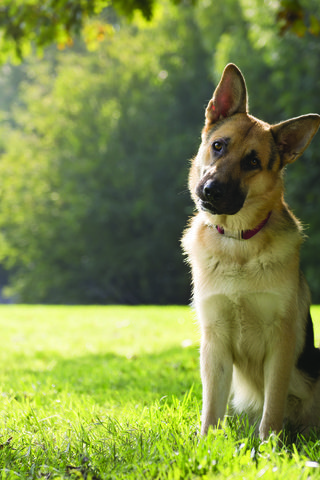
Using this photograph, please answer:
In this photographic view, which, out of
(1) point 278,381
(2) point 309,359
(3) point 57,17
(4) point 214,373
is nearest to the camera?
(1) point 278,381

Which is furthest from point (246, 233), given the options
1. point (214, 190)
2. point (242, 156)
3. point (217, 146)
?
point (217, 146)

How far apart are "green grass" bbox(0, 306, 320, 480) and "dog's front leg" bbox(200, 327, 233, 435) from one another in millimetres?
129

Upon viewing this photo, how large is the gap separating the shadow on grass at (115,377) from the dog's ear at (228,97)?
2.00 meters

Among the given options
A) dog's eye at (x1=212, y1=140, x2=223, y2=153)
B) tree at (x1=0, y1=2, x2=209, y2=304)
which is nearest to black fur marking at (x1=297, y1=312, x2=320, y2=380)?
dog's eye at (x1=212, y1=140, x2=223, y2=153)

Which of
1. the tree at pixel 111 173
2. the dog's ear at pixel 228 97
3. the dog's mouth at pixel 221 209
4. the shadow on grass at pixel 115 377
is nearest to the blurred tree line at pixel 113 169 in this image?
the tree at pixel 111 173

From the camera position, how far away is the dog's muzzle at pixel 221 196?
305cm

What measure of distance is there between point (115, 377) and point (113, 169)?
67.2 ft

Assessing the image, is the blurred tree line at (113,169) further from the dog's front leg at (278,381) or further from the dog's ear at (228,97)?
the dog's front leg at (278,381)

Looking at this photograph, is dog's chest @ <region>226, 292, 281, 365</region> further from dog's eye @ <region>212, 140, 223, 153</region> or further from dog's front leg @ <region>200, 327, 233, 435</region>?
dog's eye @ <region>212, 140, 223, 153</region>

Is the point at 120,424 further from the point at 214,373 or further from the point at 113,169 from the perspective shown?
the point at 113,169

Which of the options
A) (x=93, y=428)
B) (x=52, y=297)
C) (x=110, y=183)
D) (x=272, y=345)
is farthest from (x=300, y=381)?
(x=52, y=297)

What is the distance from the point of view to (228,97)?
3459 mm

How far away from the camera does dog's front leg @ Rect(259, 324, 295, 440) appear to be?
3021mm

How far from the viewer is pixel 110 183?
25344 mm
